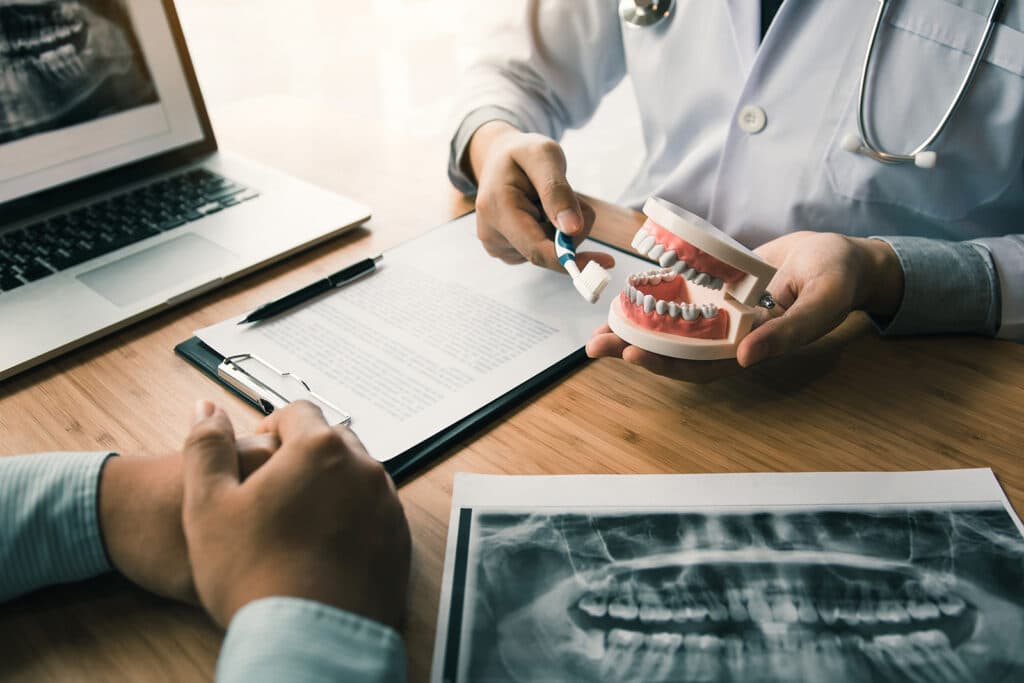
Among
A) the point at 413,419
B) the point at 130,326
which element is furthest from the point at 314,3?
the point at 413,419

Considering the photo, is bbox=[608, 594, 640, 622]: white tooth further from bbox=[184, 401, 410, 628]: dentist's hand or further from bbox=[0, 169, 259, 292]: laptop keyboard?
bbox=[0, 169, 259, 292]: laptop keyboard

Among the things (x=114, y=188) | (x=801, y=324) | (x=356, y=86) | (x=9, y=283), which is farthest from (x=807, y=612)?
(x=356, y=86)

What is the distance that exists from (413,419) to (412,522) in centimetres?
10

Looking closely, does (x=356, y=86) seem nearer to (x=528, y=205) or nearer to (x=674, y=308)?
(x=528, y=205)

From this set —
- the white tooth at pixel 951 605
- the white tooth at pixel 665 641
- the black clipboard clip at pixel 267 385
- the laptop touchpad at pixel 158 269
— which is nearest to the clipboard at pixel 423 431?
the black clipboard clip at pixel 267 385

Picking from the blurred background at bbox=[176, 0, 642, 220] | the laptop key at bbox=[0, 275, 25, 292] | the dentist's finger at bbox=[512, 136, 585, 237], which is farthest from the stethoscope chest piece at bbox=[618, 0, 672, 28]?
the laptop key at bbox=[0, 275, 25, 292]

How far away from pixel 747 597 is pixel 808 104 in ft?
1.91

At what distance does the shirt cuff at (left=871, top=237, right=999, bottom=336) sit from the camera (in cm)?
66

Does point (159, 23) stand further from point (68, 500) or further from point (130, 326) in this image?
point (68, 500)

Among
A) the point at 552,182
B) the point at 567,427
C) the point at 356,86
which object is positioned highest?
the point at 552,182

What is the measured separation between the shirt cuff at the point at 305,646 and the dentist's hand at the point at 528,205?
1.34 feet

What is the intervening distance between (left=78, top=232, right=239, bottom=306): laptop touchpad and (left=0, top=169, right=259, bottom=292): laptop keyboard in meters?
0.04

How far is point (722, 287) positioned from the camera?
0.56 meters

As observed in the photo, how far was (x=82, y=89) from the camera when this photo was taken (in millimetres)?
873
